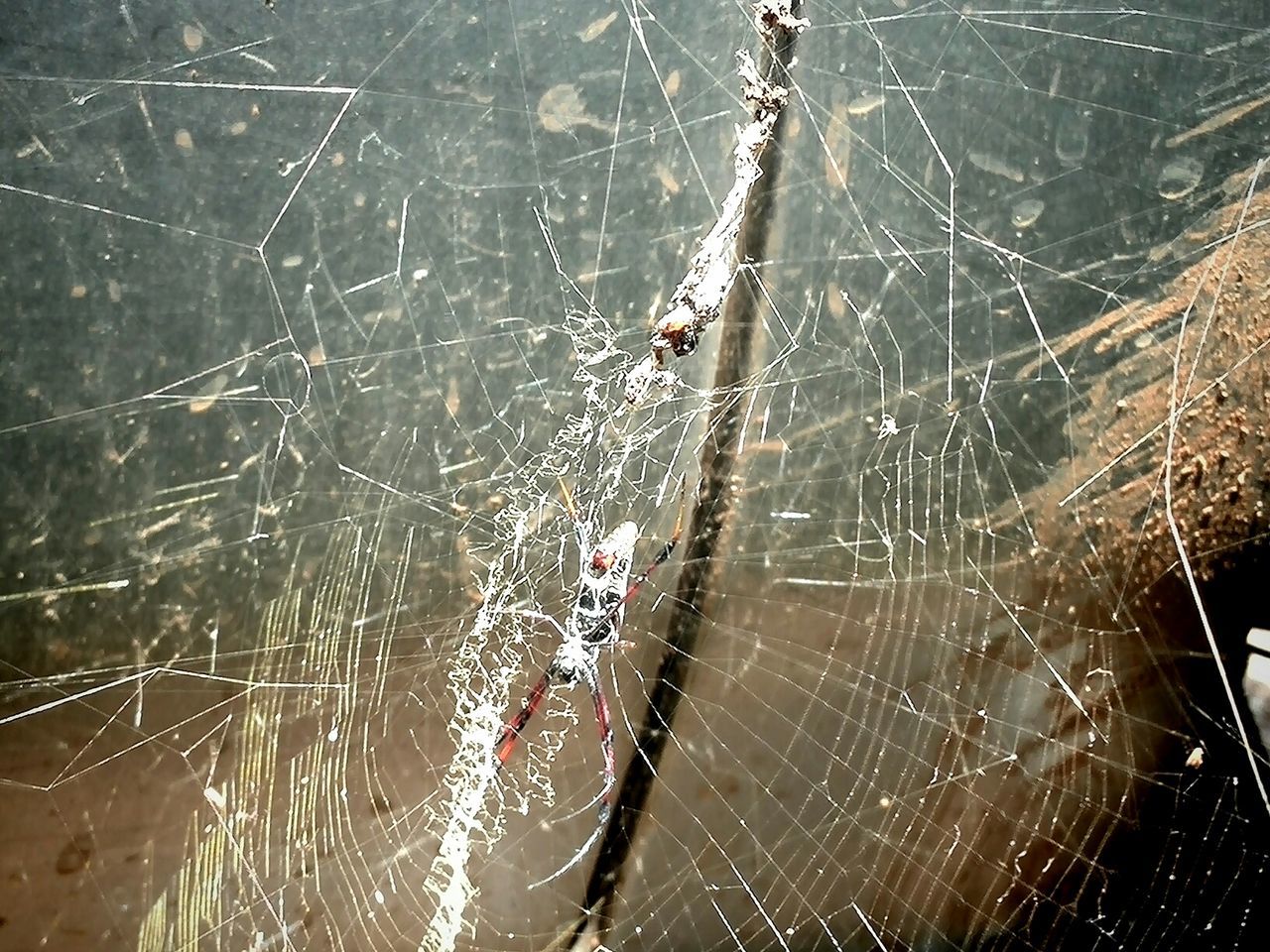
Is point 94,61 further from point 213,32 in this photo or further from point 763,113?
point 763,113

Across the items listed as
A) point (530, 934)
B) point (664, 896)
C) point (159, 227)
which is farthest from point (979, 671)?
point (159, 227)

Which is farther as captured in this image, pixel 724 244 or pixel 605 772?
pixel 605 772

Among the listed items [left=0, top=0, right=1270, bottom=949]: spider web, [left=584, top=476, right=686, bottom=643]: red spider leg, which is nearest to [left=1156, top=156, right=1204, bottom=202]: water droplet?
[left=0, top=0, right=1270, bottom=949]: spider web

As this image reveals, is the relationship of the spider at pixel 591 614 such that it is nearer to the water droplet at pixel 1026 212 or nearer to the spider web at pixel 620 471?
the spider web at pixel 620 471

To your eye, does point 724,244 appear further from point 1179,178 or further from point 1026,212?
point 1179,178

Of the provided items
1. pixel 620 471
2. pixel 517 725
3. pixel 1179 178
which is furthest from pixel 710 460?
pixel 1179 178

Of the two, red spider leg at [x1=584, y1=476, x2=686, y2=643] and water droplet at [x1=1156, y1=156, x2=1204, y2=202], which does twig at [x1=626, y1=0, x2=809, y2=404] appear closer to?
red spider leg at [x1=584, y1=476, x2=686, y2=643]

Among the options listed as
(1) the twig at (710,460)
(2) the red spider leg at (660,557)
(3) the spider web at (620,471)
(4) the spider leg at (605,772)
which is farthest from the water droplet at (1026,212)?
(4) the spider leg at (605,772)
